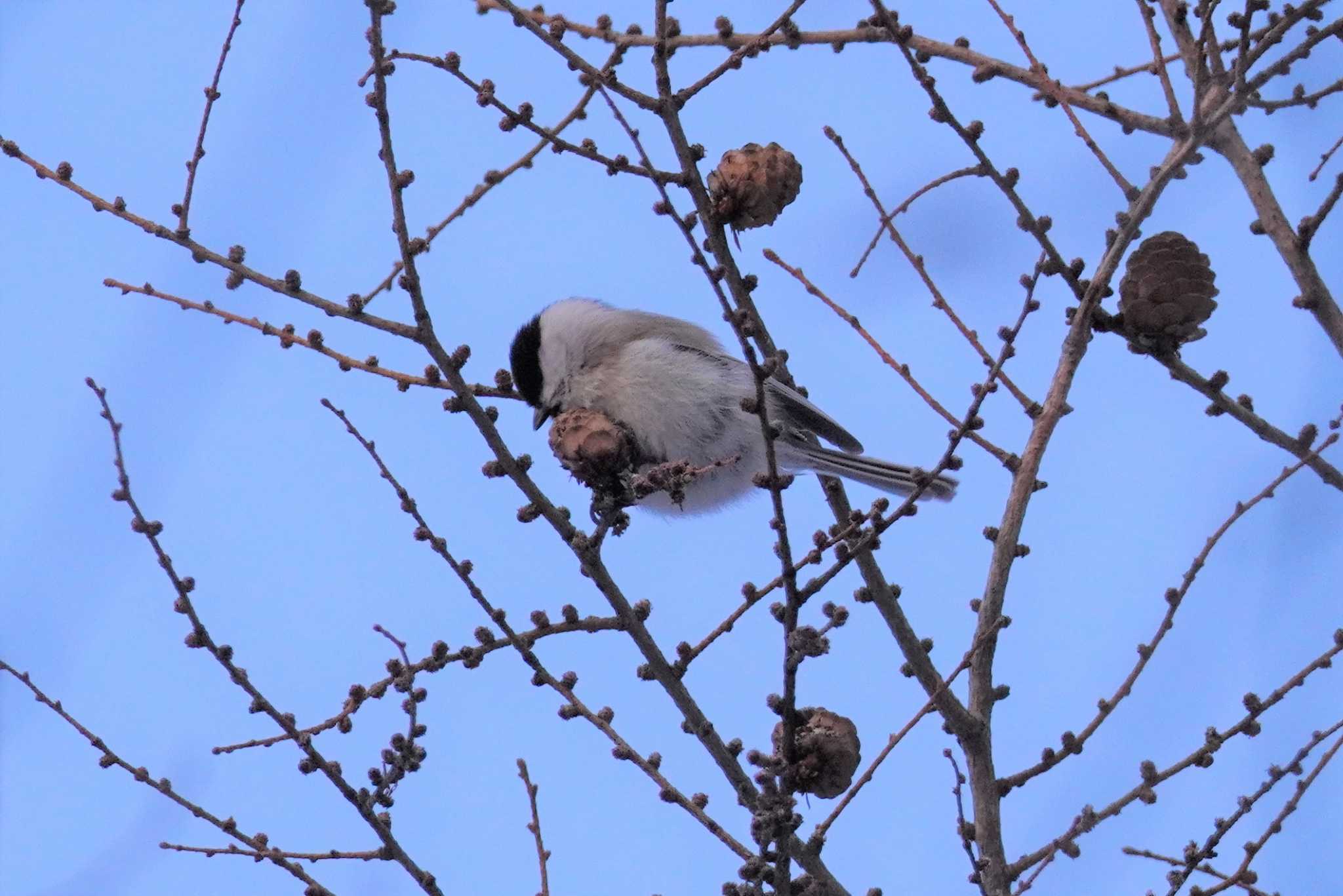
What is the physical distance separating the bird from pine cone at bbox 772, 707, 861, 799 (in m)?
0.79

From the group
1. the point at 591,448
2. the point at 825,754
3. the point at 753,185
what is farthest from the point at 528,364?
the point at 825,754

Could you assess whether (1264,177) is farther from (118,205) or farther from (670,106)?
(118,205)

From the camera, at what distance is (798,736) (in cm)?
204

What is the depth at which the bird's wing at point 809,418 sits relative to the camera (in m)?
3.09

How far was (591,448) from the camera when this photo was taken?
2221 mm

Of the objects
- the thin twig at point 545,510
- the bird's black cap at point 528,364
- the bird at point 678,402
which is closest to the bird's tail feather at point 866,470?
the bird at point 678,402

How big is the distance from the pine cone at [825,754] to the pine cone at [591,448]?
496 millimetres

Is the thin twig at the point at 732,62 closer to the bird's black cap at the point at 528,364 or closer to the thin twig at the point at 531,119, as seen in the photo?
the thin twig at the point at 531,119

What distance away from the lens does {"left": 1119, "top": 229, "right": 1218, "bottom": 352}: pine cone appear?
87.3 inches

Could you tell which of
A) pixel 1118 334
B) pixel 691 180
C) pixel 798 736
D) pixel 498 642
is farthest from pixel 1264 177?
pixel 498 642

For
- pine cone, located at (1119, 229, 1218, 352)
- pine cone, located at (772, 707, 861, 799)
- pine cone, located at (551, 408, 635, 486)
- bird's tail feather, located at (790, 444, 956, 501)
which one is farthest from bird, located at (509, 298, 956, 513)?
pine cone, located at (772, 707, 861, 799)

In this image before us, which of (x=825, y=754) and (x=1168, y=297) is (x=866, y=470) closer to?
(x=1168, y=297)

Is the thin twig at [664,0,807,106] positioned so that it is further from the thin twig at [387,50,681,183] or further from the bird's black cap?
the bird's black cap

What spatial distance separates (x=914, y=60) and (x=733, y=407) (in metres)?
1.23
